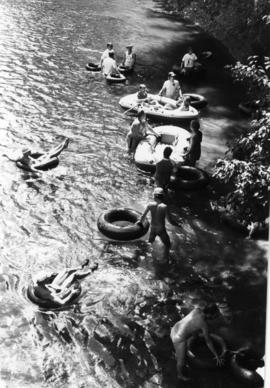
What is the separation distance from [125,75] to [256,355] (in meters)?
21.5

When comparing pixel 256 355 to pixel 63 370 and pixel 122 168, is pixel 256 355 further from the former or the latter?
pixel 122 168

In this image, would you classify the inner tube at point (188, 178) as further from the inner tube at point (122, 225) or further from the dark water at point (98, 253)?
the inner tube at point (122, 225)

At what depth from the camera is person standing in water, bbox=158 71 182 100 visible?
24.4 metres

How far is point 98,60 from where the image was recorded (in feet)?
102

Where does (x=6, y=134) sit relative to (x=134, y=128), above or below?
below

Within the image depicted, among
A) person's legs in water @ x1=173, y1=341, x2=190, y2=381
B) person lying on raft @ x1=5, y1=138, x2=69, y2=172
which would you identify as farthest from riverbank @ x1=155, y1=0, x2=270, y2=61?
person's legs in water @ x1=173, y1=341, x2=190, y2=381

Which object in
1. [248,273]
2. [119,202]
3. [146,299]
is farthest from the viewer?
[119,202]

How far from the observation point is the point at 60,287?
1224 centimetres

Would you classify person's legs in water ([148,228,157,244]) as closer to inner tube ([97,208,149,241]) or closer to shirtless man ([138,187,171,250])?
shirtless man ([138,187,171,250])

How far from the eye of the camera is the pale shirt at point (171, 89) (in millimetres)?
24419

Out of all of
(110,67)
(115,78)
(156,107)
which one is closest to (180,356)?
(156,107)

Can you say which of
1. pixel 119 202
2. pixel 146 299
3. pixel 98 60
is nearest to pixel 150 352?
pixel 146 299

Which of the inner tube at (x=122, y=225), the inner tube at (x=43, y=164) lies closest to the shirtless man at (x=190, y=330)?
the inner tube at (x=122, y=225)

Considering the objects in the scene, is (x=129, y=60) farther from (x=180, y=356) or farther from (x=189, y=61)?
(x=180, y=356)
